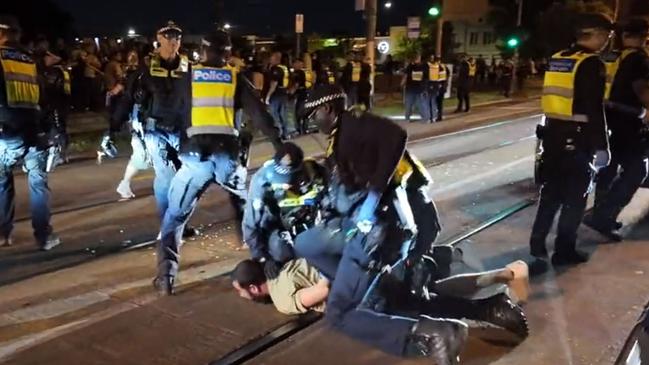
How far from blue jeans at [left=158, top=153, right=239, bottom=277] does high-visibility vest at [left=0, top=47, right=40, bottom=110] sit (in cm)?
172

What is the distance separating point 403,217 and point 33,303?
2.87m

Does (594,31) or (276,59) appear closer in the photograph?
(594,31)

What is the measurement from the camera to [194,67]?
5.34 meters

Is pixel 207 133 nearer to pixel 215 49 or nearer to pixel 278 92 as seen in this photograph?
pixel 215 49

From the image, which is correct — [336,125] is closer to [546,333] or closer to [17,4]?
[546,333]

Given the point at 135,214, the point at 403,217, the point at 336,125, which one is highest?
the point at 336,125

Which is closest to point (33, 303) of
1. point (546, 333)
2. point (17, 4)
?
point (546, 333)

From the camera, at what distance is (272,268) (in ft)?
16.5

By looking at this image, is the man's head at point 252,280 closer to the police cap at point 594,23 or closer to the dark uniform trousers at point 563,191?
the dark uniform trousers at point 563,191

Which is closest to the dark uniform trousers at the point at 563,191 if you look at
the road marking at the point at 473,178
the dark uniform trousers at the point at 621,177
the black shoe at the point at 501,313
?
the dark uniform trousers at the point at 621,177

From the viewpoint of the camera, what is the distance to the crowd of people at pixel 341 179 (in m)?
4.18

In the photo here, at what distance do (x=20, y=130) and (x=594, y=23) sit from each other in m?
4.72

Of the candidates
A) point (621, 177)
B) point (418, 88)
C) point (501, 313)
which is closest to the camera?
point (501, 313)

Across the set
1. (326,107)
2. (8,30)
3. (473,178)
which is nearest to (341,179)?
(326,107)
